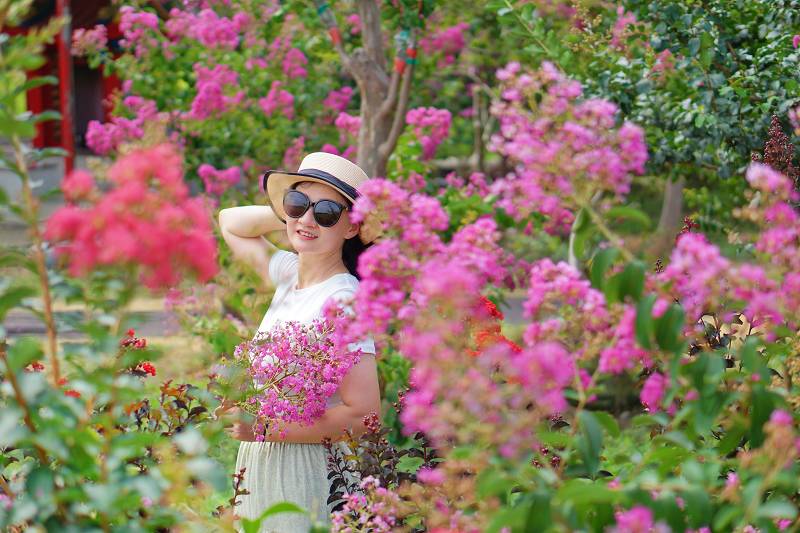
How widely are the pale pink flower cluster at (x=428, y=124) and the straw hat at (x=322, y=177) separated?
8.71 feet

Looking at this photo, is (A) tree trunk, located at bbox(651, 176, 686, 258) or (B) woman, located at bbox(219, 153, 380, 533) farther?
(A) tree trunk, located at bbox(651, 176, 686, 258)

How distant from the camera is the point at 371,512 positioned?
2.13 m

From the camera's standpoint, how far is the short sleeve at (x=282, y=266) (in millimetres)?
3016

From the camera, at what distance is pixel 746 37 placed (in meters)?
4.00

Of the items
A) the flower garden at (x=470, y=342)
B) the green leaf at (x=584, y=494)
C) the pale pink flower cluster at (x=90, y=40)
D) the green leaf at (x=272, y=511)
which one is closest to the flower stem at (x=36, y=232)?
the flower garden at (x=470, y=342)

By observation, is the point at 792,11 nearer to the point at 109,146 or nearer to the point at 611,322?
the point at 611,322

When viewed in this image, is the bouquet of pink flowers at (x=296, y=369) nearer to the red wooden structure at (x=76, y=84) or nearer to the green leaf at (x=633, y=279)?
the green leaf at (x=633, y=279)

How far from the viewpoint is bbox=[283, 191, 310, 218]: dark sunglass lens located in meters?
2.74

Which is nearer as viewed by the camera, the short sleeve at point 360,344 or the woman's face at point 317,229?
the short sleeve at point 360,344

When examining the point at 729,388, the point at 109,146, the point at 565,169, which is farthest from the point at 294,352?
the point at 109,146

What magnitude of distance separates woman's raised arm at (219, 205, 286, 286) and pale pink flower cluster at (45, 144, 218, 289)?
175cm

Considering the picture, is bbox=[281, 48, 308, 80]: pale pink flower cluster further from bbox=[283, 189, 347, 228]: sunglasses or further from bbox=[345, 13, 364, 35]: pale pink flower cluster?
bbox=[283, 189, 347, 228]: sunglasses

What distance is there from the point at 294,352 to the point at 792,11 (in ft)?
Answer: 7.40

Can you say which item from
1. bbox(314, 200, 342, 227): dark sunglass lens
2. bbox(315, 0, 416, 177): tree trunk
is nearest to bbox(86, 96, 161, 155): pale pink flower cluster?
bbox(315, 0, 416, 177): tree trunk
